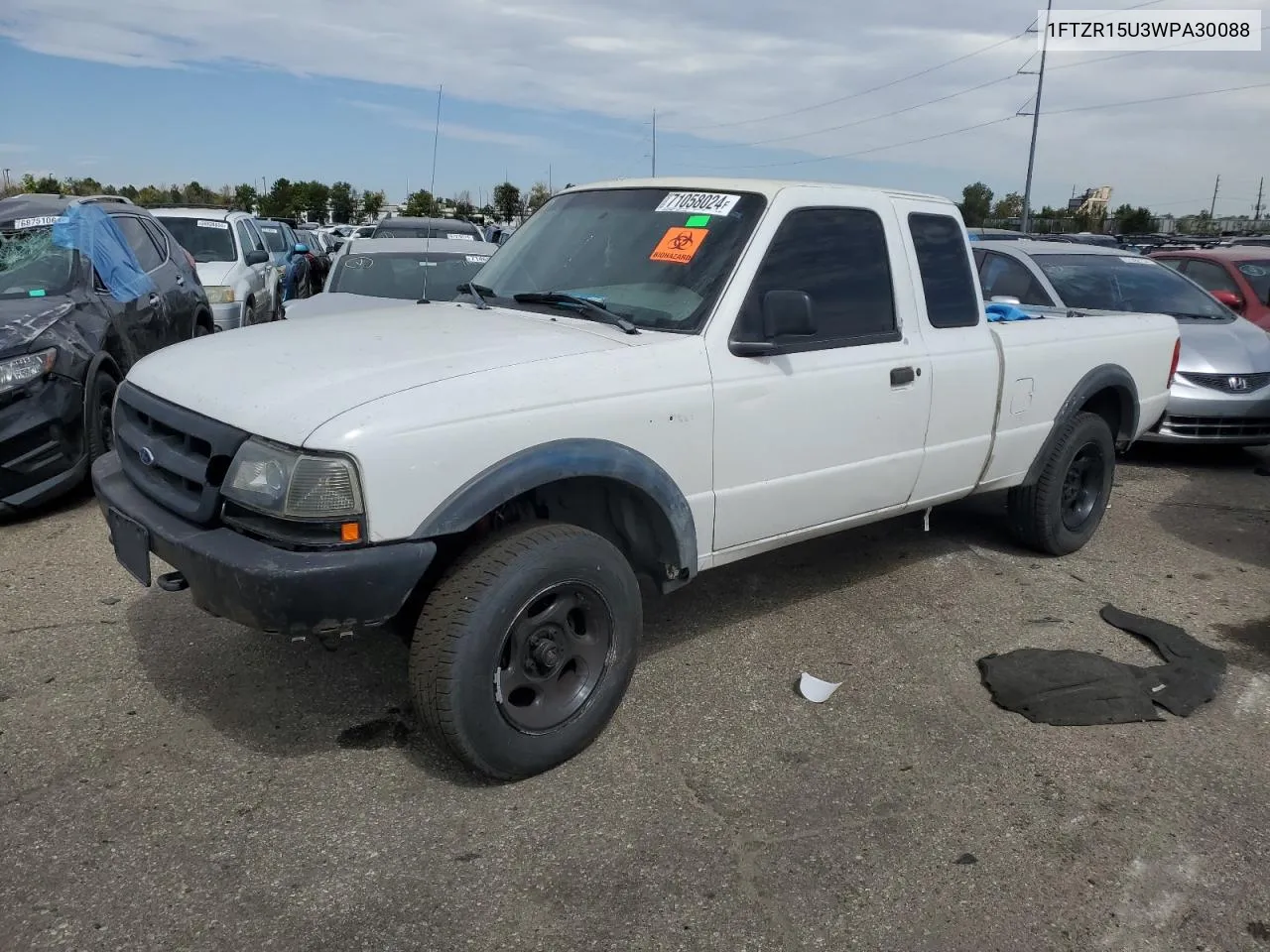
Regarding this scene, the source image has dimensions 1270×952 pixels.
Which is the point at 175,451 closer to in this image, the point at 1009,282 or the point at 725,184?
the point at 725,184

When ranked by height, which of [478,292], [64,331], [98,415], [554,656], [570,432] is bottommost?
[554,656]

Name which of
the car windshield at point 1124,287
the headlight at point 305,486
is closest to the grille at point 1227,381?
the car windshield at point 1124,287

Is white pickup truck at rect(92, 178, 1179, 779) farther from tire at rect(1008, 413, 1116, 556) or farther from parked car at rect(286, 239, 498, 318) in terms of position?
parked car at rect(286, 239, 498, 318)

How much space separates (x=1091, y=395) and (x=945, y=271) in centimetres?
142

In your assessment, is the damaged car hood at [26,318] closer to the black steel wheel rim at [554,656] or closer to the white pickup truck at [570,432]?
the white pickup truck at [570,432]

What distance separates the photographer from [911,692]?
4.03 meters

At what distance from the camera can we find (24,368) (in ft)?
18.0

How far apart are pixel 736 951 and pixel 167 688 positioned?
7.91 feet

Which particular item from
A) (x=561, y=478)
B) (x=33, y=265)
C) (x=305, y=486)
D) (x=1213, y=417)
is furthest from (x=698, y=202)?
(x=1213, y=417)

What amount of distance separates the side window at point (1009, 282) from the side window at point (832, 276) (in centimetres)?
460

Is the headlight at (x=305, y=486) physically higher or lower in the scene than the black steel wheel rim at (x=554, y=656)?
higher

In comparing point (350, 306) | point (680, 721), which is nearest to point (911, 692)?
point (680, 721)

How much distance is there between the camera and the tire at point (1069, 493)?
5.42 m

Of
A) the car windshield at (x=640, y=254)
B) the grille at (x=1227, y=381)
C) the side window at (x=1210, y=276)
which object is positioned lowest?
the grille at (x=1227, y=381)
